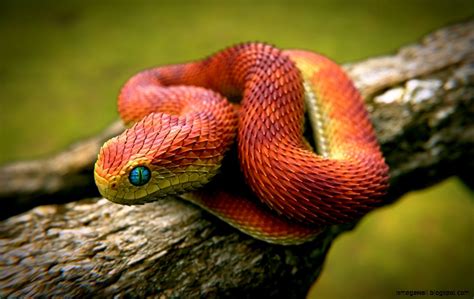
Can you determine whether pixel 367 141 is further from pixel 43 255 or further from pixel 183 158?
pixel 43 255

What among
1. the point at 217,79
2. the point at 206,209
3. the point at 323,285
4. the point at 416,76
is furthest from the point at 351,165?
the point at 323,285

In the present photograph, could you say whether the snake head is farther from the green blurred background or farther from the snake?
the green blurred background

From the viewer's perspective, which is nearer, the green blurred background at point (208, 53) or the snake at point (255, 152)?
the snake at point (255, 152)

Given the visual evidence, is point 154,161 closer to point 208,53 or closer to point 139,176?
point 139,176

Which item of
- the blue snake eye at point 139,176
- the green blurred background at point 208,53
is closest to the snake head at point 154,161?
the blue snake eye at point 139,176

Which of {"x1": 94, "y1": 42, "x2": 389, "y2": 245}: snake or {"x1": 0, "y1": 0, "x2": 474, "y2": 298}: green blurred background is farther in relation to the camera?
{"x1": 0, "y1": 0, "x2": 474, "y2": 298}: green blurred background

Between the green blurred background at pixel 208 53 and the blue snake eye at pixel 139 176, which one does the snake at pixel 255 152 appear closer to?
the blue snake eye at pixel 139 176

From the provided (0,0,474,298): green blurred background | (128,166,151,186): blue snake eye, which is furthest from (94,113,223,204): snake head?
(0,0,474,298): green blurred background
